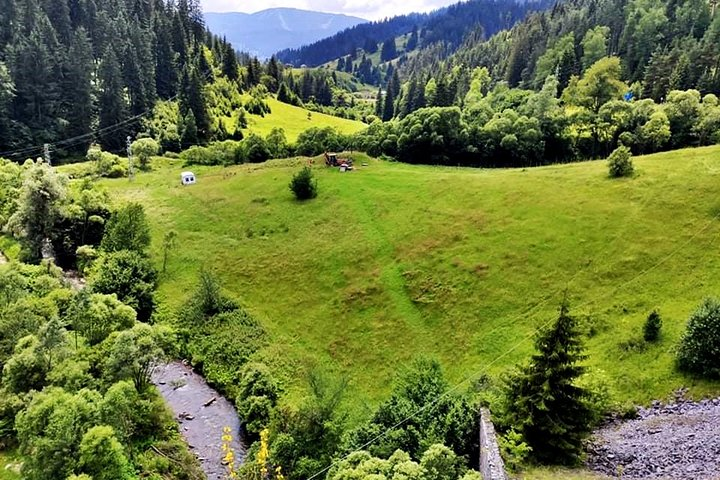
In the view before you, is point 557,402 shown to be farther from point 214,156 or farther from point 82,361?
point 214,156

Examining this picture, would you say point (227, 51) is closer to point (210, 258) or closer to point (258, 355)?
point (210, 258)

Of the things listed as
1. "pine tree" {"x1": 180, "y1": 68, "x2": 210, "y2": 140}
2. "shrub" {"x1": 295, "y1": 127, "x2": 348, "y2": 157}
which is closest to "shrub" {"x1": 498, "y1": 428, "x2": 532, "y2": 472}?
"shrub" {"x1": 295, "y1": 127, "x2": 348, "y2": 157}

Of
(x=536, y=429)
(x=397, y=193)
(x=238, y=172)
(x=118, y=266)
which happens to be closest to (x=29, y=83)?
(x=238, y=172)

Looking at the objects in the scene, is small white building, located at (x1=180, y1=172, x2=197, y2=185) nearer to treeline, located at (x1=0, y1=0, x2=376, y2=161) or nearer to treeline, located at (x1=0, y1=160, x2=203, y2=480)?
treeline, located at (x1=0, y1=160, x2=203, y2=480)

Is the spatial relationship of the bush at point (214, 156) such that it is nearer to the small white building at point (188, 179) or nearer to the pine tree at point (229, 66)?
the small white building at point (188, 179)

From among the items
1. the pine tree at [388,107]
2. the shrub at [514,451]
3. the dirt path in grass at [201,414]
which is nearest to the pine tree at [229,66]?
the pine tree at [388,107]

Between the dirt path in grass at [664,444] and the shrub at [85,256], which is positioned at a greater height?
the shrub at [85,256]

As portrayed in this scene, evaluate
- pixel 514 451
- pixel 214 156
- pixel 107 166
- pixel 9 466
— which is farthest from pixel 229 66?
pixel 514 451
